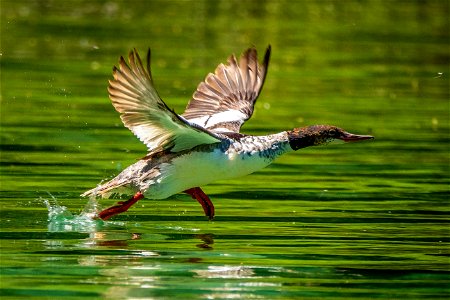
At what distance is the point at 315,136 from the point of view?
45.5 ft

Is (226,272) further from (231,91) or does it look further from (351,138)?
(231,91)

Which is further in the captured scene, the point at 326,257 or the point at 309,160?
the point at 309,160

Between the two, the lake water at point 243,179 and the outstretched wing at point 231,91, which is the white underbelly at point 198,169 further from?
the outstretched wing at point 231,91

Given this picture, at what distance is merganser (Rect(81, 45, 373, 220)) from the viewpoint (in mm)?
12250

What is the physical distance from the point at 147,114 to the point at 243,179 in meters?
4.50

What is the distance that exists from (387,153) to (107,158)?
3752mm

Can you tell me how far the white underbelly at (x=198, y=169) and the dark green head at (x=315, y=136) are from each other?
0.53m

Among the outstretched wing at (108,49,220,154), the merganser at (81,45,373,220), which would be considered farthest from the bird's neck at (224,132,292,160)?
the outstretched wing at (108,49,220,154)

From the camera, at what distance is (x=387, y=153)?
731 inches

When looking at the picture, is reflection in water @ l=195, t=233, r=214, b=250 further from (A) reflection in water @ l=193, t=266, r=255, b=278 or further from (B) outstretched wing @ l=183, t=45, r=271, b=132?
(B) outstretched wing @ l=183, t=45, r=271, b=132

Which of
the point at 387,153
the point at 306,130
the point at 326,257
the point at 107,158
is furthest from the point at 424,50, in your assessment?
the point at 326,257

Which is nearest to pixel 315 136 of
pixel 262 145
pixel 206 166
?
pixel 262 145

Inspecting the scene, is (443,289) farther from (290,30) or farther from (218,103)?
(290,30)

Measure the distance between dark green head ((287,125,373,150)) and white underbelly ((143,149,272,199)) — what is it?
1.73 feet
